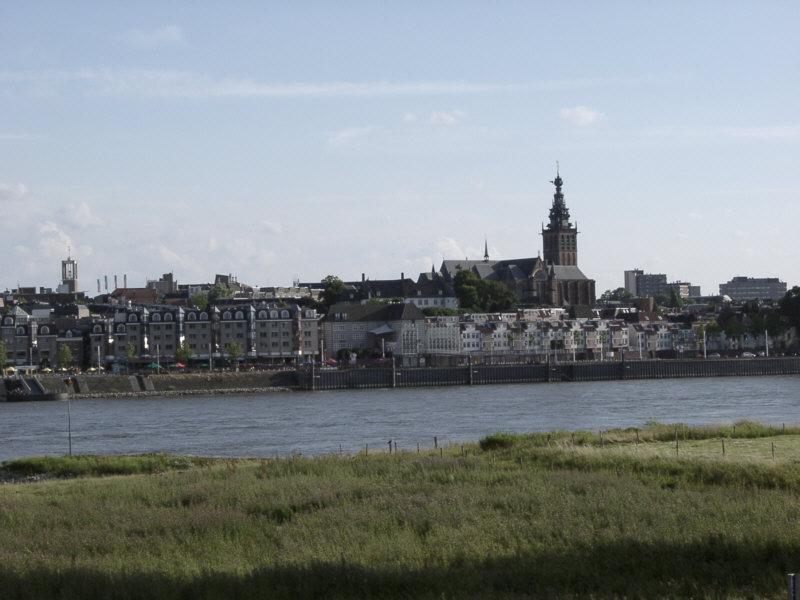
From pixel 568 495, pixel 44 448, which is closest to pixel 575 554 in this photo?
pixel 568 495

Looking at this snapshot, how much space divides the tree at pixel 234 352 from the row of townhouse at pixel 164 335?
432 millimetres

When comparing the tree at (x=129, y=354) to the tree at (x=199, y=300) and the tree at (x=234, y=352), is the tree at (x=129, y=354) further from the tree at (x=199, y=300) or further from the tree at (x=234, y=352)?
the tree at (x=199, y=300)

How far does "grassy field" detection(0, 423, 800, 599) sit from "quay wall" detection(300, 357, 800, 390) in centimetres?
8726

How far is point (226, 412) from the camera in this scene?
8506 centimetres

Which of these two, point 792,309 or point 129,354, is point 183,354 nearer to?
point 129,354

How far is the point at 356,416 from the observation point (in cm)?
7731

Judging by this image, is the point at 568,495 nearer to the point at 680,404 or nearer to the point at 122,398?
the point at 680,404

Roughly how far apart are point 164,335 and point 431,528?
122253mm

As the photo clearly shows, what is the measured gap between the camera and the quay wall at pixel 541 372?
4873 inches

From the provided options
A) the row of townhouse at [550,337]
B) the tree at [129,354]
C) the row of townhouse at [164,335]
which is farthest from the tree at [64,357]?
the row of townhouse at [550,337]

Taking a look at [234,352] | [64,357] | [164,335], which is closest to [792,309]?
[234,352]

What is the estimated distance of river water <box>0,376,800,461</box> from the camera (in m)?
58.7

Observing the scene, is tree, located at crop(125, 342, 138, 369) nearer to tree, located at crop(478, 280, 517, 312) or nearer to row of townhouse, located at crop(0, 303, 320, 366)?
row of townhouse, located at crop(0, 303, 320, 366)

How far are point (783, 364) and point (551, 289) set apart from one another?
59.8 m
